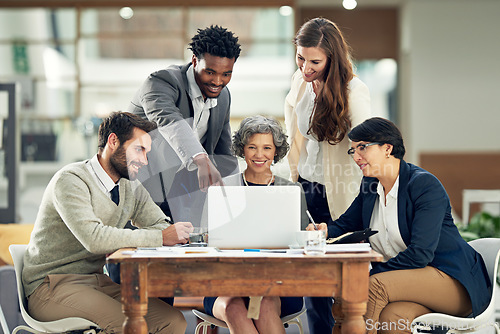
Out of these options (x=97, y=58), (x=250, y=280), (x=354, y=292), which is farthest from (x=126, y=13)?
(x=354, y=292)

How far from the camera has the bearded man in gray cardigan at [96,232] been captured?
7.07ft

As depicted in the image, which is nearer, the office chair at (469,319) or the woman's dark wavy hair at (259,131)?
the office chair at (469,319)

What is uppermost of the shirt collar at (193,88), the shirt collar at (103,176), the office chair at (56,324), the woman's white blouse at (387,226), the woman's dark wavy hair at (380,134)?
the shirt collar at (193,88)

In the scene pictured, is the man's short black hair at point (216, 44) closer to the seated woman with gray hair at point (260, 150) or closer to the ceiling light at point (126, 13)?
the seated woman with gray hair at point (260, 150)

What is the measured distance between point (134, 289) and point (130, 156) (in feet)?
2.03

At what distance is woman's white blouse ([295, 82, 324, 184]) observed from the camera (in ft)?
9.36

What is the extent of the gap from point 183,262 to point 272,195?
1.32 ft

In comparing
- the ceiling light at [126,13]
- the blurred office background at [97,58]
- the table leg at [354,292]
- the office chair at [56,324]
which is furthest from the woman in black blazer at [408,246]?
the ceiling light at [126,13]

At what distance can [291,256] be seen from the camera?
190cm

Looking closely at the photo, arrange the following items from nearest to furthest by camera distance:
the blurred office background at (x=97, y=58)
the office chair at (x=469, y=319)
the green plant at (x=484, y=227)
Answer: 1. the office chair at (x=469, y=319)
2. the green plant at (x=484, y=227)
3. the blurred office background at (x=97, y=58)

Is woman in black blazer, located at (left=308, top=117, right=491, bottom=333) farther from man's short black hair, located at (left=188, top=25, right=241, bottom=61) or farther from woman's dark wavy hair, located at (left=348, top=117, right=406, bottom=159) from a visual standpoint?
man's short black hair, located at (left=188, top=25, right=241, bottom=61)

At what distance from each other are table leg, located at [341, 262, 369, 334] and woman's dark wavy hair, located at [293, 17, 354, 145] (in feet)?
3.18

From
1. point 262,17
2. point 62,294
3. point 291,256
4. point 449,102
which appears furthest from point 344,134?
point 449,102

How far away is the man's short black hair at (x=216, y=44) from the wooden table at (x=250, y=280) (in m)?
1.00
